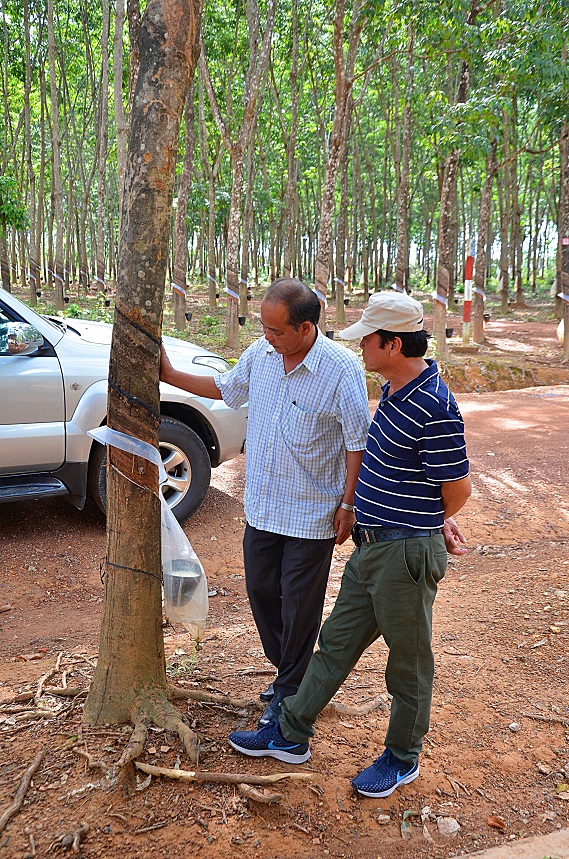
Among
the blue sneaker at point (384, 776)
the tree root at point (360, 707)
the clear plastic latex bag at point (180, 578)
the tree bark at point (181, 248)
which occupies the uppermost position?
the tree bark at point (181, 248)

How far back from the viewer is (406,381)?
8.47 ft

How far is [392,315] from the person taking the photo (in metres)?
2.55

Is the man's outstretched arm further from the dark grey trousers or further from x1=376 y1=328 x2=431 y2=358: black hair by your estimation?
x1=376 y1=328 x2=431 y2=358: black hair

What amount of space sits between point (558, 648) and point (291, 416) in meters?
2.04

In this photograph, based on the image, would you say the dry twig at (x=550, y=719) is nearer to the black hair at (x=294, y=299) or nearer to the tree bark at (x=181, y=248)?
the black hair at (x=294, y=299)

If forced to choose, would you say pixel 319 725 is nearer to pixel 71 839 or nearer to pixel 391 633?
pixel 391 633

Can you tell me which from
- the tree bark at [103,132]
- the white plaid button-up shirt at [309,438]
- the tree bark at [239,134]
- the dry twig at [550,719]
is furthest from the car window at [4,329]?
the tree bark at [103,132]

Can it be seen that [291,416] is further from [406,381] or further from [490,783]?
[490,783]

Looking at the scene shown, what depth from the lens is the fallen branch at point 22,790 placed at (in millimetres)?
2416

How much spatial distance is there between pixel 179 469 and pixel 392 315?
348cm

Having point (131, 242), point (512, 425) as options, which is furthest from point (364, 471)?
point (512, 425)

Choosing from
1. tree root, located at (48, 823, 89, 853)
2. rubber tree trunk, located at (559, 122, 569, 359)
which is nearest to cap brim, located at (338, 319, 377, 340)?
tree root, located at (48, 823, 89, 853)

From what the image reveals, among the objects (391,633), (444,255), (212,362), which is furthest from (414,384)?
(444,255)

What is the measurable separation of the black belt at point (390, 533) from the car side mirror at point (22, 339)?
3392mm
